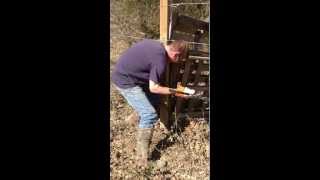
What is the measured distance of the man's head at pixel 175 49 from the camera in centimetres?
231

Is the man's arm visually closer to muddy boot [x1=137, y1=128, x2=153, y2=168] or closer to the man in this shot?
the man

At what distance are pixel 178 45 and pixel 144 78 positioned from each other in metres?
0.19

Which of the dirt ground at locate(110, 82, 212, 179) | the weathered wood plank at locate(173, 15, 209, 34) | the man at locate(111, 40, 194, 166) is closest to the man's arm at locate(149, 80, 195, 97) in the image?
the man at locate(111, 40, 194, 166)

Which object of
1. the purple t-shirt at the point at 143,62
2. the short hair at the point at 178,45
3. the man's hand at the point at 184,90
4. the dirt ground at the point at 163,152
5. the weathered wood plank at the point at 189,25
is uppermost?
the weathered wood plank at the point at 189,25

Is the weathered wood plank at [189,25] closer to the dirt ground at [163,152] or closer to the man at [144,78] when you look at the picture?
the man at [144,78]

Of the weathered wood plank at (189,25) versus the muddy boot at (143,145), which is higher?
the weathered wood plank at (189,25)

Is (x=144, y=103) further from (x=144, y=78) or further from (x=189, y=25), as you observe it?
(x=189, y=25)

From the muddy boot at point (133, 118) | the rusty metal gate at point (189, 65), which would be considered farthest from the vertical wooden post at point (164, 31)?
the muddy boot at point (133, 118)

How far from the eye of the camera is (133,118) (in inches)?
91.5

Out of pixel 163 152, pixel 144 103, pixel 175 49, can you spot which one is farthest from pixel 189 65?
pixel 163 152

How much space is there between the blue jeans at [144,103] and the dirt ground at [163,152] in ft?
0.12
